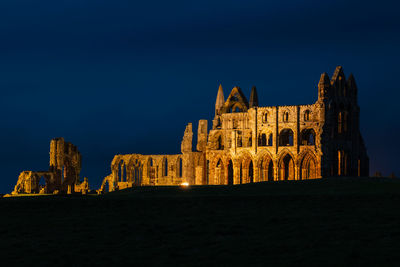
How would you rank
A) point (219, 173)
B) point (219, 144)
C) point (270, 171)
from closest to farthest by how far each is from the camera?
1. point (270, 171)
2. point (219, 173)
3. point (219, 144)

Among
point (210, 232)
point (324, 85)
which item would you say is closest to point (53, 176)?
point (324, 85)

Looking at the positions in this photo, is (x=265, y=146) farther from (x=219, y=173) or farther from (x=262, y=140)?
(x=219, y=173)

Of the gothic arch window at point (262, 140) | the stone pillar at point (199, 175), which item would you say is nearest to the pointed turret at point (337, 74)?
the gothic arch window at point (262, 140)

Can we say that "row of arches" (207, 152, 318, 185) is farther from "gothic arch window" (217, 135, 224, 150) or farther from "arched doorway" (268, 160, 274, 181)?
"gothic arch window" (217, 135, 224, 150)

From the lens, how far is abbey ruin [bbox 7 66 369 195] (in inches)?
2923

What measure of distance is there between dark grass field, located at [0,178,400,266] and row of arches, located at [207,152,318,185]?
41528 mm

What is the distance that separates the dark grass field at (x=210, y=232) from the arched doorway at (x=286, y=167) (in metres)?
43.1

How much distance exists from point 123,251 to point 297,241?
610 cm

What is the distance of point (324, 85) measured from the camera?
73.7 meters

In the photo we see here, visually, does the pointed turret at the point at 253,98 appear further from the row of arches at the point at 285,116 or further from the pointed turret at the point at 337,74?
the pointed turret at the point at 337,74

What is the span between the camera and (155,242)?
917 inches

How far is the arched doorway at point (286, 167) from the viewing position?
257ft

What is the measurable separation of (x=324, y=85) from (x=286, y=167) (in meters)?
16.0

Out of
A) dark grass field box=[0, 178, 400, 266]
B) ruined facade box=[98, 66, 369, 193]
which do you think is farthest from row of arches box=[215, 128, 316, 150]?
dark grass field box=[0, 178, 400, 266]
